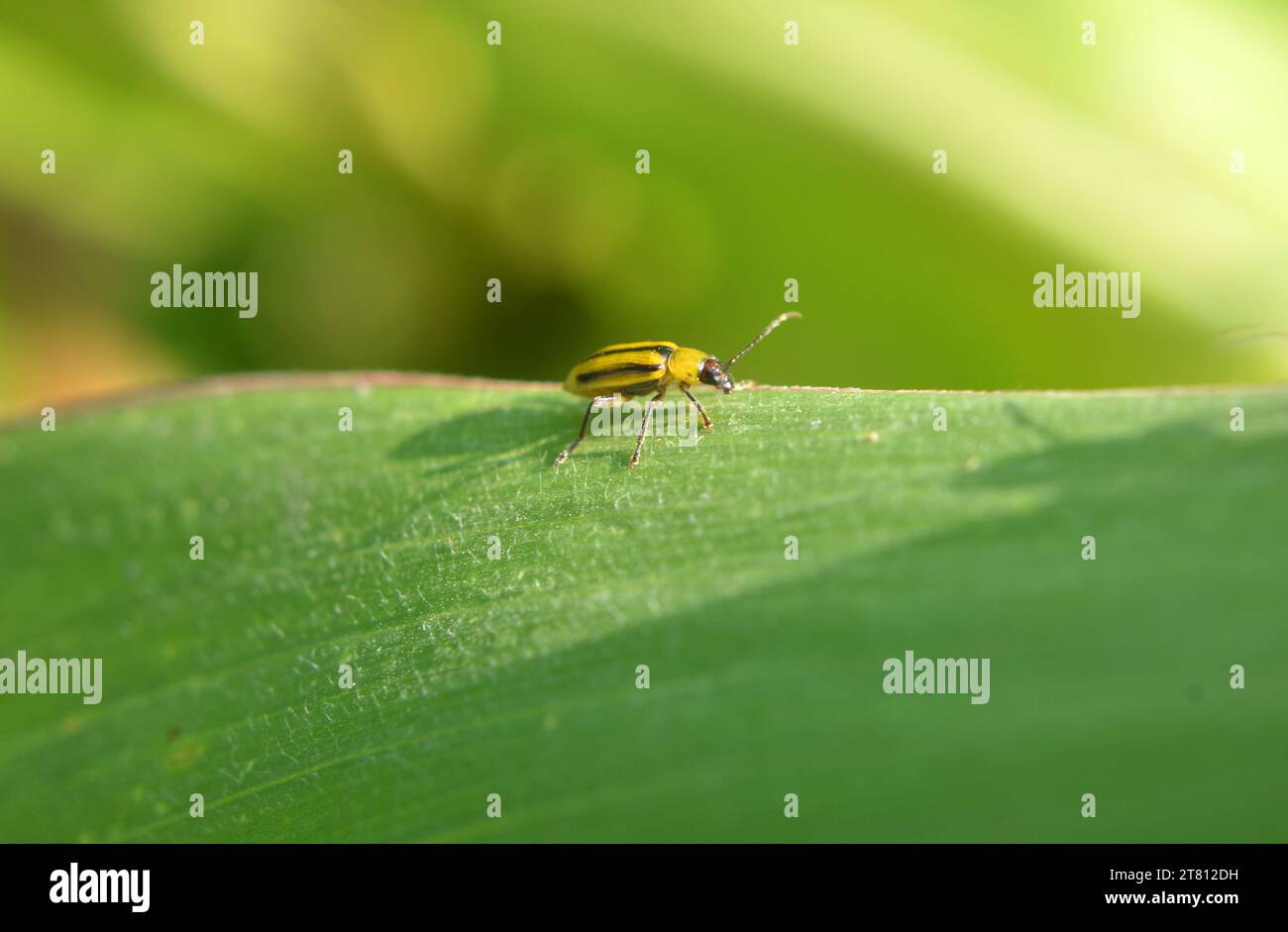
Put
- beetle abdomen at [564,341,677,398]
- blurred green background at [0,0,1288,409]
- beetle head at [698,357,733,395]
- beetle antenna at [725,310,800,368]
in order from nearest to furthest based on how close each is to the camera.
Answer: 1. beetle abdomen at [564,341,677,398]
2. beetle head at [698,357,733,395]
3. blurred green background at [0,0,1288,409]
4. beetle antenna at [725,310,800,368]

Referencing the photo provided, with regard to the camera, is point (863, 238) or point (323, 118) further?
point (323, 118)

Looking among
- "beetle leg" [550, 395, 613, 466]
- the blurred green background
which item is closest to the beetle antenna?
the blurred green background

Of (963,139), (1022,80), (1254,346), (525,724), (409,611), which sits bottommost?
(525,724)

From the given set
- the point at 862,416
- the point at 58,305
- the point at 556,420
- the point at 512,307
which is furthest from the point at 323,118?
the point at 862,416

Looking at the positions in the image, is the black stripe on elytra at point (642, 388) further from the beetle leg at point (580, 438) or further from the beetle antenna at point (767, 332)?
the beetle antenna at point (767, 332)

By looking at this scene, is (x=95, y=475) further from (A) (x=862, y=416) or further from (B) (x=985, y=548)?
(B) (x=985, y=548)

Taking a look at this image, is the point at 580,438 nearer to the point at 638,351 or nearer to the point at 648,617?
the point at 638,351

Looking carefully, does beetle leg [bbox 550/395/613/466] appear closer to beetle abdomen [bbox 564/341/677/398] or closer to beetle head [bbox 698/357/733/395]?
beetle abdomen [bbox 564/341/677/398]
